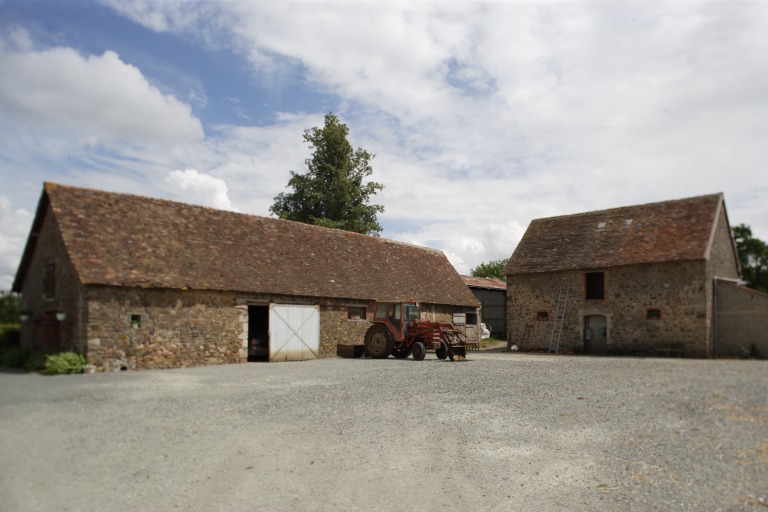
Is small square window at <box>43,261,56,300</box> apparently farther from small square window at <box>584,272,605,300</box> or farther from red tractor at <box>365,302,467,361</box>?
small square window at <box>584,272,605,300</box>

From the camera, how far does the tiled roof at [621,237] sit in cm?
2158

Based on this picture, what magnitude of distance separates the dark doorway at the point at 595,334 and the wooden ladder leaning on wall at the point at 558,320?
104cm

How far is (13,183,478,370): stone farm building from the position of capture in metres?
15.3

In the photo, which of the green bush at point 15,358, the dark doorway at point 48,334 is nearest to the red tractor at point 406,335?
the dark doorway at point 48,334

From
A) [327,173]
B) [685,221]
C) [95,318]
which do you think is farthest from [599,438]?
[327,173]

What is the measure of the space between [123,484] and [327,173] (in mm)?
32053

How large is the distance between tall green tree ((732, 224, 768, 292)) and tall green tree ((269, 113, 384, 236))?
68.0 ft

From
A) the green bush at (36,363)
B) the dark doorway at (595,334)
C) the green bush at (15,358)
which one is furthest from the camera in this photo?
the dark doorway at (595,334)

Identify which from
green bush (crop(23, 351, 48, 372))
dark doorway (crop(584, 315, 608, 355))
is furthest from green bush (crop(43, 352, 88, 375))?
dark doorway (crop(584, 315, 608, 355))

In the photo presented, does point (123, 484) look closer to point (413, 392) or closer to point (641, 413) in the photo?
point (413, 392)

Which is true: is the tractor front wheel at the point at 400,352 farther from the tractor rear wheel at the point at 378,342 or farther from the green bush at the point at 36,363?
the green bush at the point at 36,363

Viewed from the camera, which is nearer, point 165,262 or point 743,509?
point 743,509

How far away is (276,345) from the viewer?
61.8 ft

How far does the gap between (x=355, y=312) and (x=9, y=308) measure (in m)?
16.6
